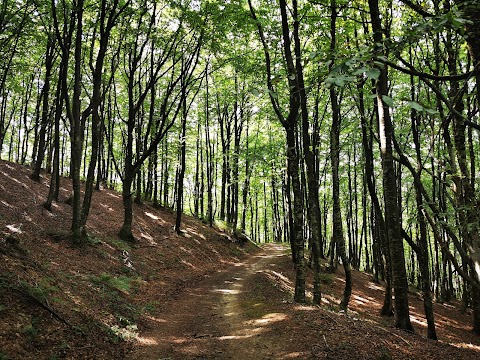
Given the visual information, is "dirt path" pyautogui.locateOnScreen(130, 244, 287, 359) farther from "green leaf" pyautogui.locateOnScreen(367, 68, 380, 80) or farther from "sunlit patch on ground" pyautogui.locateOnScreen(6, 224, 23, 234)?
"green leaf" pyautogui.locateOnScreen(367, 68, 380, 80)

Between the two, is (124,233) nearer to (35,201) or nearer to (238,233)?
(35,201)

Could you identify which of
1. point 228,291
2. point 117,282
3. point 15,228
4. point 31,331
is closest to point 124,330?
point 31,331

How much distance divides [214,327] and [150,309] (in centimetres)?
259

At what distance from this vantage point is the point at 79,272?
11109 mm

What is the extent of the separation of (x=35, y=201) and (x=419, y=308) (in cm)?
2315

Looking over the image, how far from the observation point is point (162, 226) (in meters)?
23.9

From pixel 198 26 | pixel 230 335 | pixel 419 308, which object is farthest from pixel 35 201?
pixel 419 308

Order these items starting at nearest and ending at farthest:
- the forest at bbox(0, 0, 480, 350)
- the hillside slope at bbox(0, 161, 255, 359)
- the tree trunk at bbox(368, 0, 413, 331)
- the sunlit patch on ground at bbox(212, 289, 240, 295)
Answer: the forest at bbox(0, 0, 480, 350), the hillside slope at bbox(0, 161, 255, 359), the tree trunk at bbox(368, 0, 413, 331), the sunlit patch on ground at bbox(212, 289, 240, 295)

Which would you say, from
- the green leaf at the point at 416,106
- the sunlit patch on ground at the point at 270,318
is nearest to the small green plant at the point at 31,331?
the sunlit patch on ground at the point at 270,318

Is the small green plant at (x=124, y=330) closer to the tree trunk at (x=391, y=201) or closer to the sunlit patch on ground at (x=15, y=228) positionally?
the sunlit patch on ground at (x=15, y=228)

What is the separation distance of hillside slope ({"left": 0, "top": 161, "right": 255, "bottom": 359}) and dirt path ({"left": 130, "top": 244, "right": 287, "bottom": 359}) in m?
0.63

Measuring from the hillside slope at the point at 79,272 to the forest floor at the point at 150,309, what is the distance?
0.04 m

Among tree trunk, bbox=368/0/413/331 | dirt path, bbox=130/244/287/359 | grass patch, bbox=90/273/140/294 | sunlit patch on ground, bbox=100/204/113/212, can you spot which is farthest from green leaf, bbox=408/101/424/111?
sunlit patch on ground, bbox=100/204/113/212

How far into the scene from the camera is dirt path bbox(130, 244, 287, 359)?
7.59 metres
